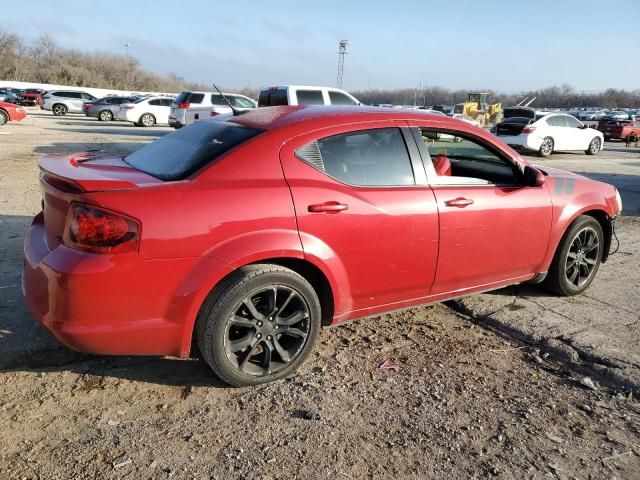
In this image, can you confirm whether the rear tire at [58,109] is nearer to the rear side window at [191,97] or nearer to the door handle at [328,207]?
the rear side window at [191,97]

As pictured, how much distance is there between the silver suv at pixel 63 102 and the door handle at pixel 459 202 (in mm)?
38008

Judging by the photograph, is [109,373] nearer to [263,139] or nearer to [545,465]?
[263,139]

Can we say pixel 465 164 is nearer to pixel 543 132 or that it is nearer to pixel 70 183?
pixel 70 183

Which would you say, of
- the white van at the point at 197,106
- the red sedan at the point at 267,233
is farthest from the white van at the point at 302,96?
the red sedan at the point at 267,233

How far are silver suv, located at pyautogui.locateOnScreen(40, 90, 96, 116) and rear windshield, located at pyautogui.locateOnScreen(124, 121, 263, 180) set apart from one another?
36798 mm

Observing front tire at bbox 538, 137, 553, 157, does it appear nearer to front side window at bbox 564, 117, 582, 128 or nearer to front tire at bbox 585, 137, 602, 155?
front side window at bbox 564, 117, 582, 128

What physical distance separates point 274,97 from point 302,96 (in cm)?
92

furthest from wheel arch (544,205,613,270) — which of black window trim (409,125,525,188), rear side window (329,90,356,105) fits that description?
rear side window (329,90,356,105)

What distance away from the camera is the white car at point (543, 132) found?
59.8 ft

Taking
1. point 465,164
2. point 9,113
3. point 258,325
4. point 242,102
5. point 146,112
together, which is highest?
point 242,102

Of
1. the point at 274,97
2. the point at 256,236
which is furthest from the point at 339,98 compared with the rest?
the point at 256,236

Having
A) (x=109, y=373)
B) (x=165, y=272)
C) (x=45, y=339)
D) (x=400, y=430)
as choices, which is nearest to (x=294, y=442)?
(x=400, y=430)

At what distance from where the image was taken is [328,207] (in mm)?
3078

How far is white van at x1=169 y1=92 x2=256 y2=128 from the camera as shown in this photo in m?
18.5
